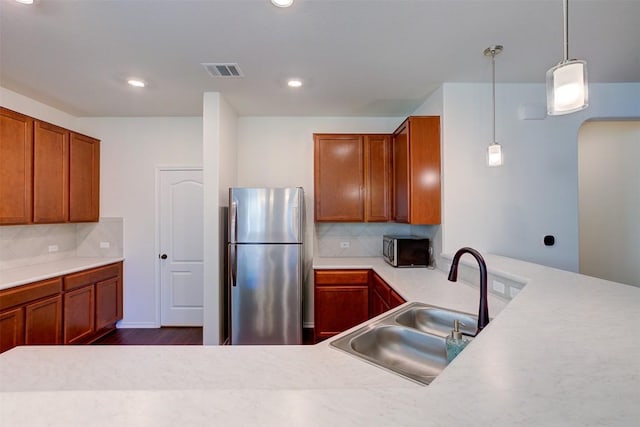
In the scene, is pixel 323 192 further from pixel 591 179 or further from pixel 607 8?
pixel 591 179

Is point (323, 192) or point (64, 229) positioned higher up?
point (323, 192)

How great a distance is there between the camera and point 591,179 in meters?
3.47

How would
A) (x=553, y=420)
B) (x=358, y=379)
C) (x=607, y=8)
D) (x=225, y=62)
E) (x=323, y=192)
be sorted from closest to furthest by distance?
(x=553, y=420) < (x=358, y=379) < (x=607, y=8) < (x=225, y=62) < (x=323, y=192)

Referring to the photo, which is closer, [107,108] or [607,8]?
[607,8]

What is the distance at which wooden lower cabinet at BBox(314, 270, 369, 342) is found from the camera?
2.89 metres

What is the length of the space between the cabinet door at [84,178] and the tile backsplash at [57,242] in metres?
0.22

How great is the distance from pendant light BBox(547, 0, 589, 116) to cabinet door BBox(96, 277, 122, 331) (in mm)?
4181

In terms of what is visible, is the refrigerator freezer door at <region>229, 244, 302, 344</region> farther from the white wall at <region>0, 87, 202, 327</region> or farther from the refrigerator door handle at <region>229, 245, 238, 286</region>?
the white wall at <region>0, 87, 202, 327</region>

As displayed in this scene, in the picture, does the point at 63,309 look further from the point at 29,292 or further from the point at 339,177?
the point at 339,177

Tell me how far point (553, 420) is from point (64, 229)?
4.54 m

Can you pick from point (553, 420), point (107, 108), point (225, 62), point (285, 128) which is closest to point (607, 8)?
point (553, 420)

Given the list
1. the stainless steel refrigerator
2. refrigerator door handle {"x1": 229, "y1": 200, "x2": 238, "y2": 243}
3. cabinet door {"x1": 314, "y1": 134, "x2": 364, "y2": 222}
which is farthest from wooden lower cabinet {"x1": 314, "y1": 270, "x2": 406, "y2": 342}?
refrigerator door handle {"x1": 229, "y1": 200, "x2": 238, "y2": 243}

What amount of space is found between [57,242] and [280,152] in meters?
2.83

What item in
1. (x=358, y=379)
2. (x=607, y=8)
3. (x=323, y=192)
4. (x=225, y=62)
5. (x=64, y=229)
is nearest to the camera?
(x=358, y=379)
